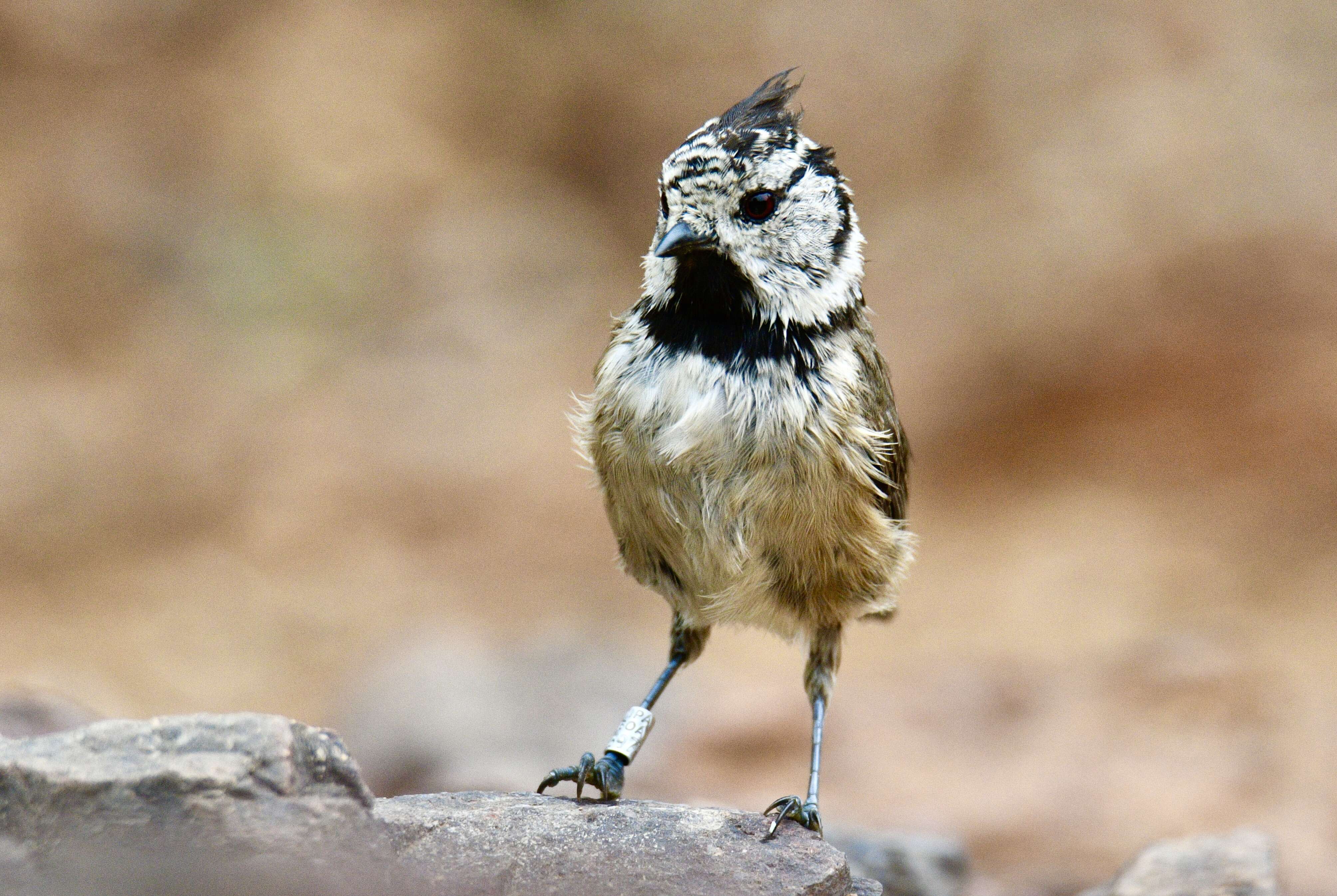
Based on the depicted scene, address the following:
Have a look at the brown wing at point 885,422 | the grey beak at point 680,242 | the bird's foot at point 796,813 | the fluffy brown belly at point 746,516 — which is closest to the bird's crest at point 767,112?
the grey beak at point 680,242

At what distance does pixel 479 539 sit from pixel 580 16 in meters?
4.24

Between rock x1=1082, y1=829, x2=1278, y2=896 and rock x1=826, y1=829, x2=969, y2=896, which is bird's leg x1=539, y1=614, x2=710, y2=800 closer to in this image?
rock x1=826, y1=829, x2=969, y2=896

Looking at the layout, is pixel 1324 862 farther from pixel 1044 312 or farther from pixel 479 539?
pixel 479 539

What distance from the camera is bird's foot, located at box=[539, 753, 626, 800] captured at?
13.5 ft

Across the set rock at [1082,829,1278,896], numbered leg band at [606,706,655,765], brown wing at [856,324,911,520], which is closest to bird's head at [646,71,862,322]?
brown wing at [856,324,911,520]

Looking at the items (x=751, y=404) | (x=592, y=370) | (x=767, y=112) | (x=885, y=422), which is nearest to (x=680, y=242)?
(x=751, y=404)

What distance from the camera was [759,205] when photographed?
397 centimetres

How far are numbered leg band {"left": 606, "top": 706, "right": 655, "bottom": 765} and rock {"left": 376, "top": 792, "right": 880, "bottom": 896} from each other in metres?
0.55

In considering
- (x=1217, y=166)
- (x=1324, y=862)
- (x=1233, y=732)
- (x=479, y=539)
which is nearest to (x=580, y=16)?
(x=479, y=539)

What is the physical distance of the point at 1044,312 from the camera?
954 cm

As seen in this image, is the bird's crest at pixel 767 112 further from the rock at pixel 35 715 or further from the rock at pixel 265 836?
the rock at pixel 35 715

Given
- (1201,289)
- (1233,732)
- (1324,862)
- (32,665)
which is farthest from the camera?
(1201,289)

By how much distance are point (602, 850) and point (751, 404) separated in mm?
1323

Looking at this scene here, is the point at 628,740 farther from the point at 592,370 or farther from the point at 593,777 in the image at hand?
the point at 592,370
